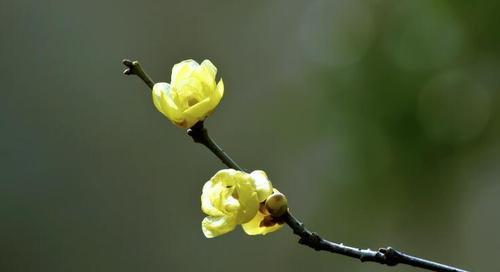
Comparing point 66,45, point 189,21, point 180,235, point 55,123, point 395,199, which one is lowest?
point 180,235

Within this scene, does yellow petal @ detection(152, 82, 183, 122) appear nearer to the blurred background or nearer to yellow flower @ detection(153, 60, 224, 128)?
yellow flower @ detection(153, 60, 224, 128)

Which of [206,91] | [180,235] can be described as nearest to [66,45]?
[180,235]

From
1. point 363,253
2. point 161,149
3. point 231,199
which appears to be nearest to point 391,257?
point 363,253

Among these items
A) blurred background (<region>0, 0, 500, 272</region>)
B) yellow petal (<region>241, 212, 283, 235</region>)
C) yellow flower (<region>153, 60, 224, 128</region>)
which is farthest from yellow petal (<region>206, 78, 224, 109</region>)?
blurred background (<region>0, 0, 500, 272</region>)

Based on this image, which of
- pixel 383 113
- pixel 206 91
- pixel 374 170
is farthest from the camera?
pixel 374 170

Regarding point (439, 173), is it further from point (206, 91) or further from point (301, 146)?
point (206, 91)

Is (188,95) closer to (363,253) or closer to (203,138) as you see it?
(203,138)

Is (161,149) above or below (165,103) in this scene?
above
